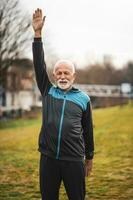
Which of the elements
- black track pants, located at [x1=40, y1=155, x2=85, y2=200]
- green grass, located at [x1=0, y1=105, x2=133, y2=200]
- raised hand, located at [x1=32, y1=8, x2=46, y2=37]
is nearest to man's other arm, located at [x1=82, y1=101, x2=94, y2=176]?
black track pants, located at [x1=40, y1=155, x2=85, y2=200]

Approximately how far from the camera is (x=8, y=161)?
550 inches

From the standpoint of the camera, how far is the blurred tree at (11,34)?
3056 cm

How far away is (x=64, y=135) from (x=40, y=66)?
0.73 meters

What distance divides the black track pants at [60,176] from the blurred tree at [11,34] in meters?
25.2

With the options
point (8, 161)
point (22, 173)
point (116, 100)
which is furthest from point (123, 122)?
point (116, 100)

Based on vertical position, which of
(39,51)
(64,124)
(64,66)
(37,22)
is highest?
(37,22)

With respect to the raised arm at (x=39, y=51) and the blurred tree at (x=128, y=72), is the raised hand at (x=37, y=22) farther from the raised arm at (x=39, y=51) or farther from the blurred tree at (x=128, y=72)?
the blurred tree at (x=128, y=72)

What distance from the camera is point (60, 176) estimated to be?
4.73 m

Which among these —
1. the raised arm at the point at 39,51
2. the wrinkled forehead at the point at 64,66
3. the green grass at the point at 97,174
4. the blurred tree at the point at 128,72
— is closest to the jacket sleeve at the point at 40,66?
the raised arm at the point at 39,51

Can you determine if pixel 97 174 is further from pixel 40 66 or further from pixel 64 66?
pixel 64 66

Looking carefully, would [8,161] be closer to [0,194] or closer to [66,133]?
[0,194]

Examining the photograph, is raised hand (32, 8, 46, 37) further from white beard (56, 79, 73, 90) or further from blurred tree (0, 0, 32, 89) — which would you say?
blurred tree (0, 0, 32, 89)

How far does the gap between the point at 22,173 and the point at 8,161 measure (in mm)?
2691

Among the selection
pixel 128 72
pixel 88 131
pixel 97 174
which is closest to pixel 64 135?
pixel 88 131
